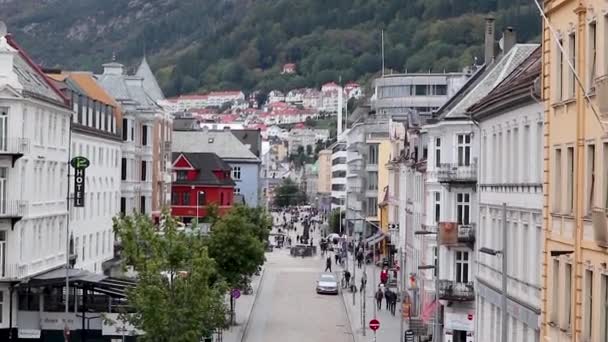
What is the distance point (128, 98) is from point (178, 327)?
44.6m

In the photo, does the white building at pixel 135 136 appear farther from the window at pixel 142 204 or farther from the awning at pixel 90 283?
the awning at pixel 90 283

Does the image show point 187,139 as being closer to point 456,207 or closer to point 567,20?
point 456,207

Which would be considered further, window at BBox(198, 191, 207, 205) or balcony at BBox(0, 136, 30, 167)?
window at BBox(198, 191, 207, 205)

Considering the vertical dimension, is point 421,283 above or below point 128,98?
below

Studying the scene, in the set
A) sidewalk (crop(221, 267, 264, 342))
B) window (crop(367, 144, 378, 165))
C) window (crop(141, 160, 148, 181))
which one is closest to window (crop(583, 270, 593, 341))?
sidewalk (crop(221, 267, 264, 342))

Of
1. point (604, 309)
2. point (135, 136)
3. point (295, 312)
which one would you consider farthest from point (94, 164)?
point (604, 309)

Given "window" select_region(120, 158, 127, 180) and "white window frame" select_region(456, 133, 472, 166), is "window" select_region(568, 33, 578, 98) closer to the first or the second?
"white window frame" select_region(456, 133, 472, 166)

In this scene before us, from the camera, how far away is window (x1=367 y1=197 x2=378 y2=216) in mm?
135875

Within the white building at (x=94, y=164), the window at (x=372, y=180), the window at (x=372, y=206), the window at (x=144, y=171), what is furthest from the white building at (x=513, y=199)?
the window at (x=372, y=180)

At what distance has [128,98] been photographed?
93.1 metres

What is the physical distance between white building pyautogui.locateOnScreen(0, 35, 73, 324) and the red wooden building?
56.5m

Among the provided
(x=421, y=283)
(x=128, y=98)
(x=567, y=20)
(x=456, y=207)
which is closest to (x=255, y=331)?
(x=421, y=283)

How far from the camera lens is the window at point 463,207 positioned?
6269 centimetres

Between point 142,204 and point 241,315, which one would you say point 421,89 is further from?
point 241,315
